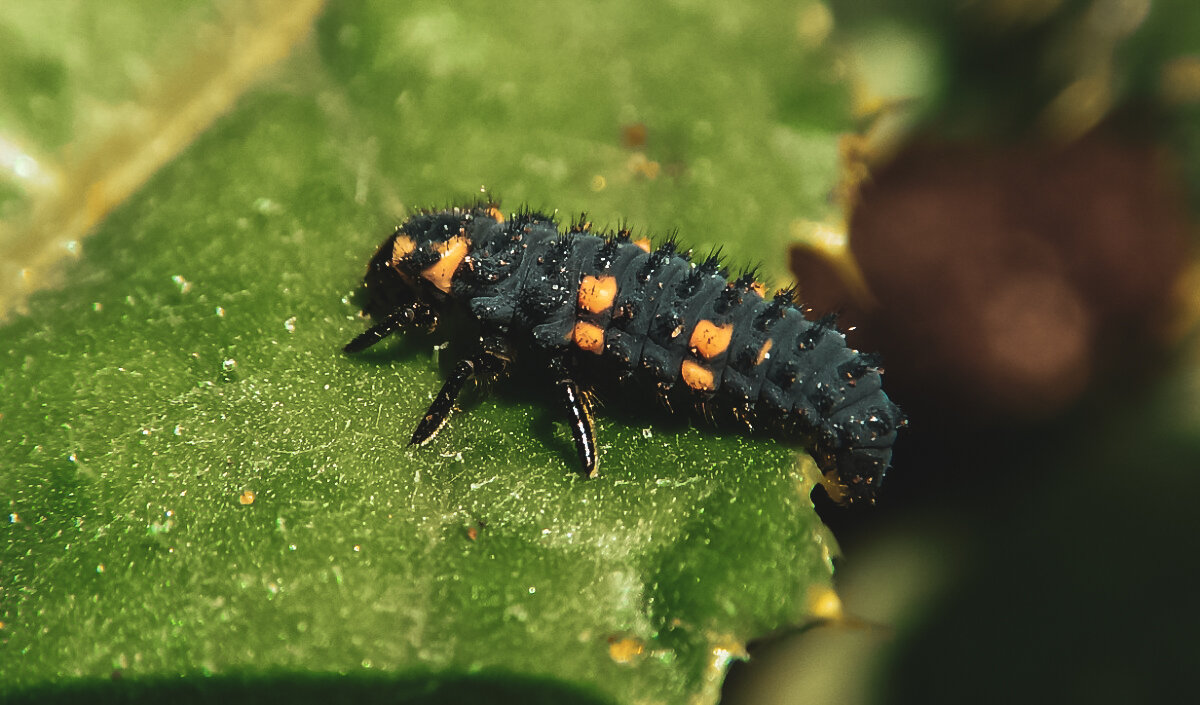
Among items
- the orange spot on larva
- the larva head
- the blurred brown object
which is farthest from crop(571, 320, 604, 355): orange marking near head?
the blurred brown object

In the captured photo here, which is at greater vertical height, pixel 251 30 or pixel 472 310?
pixel 251 30

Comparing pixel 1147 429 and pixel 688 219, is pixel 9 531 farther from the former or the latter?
pixel 1147 429

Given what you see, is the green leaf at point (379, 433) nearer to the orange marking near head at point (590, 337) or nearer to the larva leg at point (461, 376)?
the larva leg at point (461, 376)

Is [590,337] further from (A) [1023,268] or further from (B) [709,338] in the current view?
(A) [1023,268]

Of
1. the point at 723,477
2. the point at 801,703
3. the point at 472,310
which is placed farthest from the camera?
the point at 801,703

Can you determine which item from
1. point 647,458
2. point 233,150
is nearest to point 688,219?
point 647,458

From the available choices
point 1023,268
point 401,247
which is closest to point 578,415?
point 401,247
